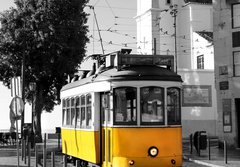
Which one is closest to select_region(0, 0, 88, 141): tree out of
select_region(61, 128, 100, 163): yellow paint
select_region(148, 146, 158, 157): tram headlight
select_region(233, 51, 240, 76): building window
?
select_region(233, 51, 240, 76): building window

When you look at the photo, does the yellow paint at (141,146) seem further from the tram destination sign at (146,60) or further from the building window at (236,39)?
the building window at (236,39)

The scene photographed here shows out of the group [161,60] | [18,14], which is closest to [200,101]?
[18,14]

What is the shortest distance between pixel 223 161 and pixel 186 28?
133 ft

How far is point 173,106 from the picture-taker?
507 inches

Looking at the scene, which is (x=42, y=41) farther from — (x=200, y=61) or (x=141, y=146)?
(x=141, y=146)

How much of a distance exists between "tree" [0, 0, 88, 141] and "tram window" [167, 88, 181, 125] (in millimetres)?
23922

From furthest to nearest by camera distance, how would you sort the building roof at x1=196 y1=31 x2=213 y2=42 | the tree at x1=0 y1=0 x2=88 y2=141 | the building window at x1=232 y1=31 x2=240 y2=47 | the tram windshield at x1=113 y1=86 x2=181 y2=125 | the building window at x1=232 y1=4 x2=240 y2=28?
the building roof at x1=196 y1=31 x2=213 y2=42
the tree at x1=0 y1=0 x2=88 y2=141
the building window at x1=232 y1=4 x2=240 y2=28
the building window at x1=232 y1=31 x2=240 y2=47
the tram windshield at x1=113 y1=86 x2=181 y2=125

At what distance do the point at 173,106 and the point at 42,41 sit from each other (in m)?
24.2

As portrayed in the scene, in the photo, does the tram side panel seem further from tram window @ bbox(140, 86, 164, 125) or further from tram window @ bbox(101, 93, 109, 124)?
tram window @ bbox(101, 93, 109, 124)

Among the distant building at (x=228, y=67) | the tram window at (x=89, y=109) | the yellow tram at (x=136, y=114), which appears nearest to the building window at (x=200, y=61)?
the distant building at (x=228, y=67)

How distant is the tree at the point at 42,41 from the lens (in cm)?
3612

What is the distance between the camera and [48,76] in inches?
1457

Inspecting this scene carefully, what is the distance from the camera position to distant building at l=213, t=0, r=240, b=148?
28281mm

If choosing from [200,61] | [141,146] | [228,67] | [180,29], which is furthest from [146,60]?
[180,29]
